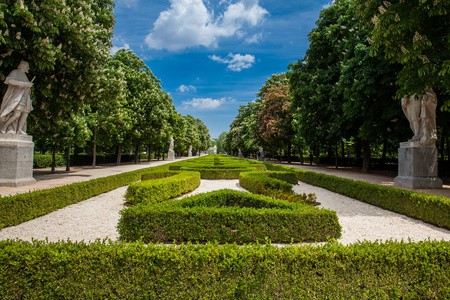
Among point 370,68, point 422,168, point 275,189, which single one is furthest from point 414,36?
point 275,189

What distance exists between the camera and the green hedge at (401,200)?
6.23 meters

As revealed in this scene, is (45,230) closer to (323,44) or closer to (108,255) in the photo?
(108,255)

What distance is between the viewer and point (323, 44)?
19.5 metres

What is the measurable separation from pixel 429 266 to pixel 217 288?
8.95 ft

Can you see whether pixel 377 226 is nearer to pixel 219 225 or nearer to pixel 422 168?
pixel 219 225

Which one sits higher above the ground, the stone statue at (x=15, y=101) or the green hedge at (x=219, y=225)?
the stone statue at (x=15, y=101)

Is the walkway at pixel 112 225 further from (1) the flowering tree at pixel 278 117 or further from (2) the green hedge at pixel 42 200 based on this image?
(1) the flowering tree at pixel 278 117

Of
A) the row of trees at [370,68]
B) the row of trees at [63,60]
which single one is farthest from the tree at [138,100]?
the row of trees at [370,68]

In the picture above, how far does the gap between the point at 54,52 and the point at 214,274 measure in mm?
11025

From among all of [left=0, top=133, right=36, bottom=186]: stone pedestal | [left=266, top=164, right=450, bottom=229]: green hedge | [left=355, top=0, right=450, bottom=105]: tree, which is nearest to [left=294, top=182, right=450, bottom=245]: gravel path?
[left=266, top=164, right=450, bottom=229]: green hedge

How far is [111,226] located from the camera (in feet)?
19.8

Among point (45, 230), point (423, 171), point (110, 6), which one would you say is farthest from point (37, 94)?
point (423, 171)

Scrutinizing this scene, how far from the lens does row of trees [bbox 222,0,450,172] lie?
793cm

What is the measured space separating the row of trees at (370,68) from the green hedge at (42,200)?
11.6 metres
